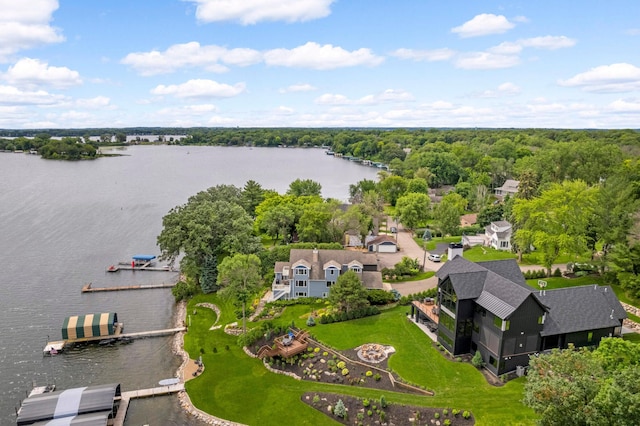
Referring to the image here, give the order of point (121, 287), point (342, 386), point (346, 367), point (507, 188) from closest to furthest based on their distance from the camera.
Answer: point (342, 386) → point (346, 367) → point (121, 287) → point (507, 188)

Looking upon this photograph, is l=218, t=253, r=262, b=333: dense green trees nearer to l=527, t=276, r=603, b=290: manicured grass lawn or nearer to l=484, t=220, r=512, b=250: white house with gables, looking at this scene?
l=527, t=276, r=603, b=290: manicured grass lawn

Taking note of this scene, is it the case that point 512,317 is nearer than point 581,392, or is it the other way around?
point 581,392

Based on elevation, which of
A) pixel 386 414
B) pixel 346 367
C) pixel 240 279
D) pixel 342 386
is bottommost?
pixel 342 386

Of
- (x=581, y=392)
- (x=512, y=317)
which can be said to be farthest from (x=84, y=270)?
(x=581, y=392)

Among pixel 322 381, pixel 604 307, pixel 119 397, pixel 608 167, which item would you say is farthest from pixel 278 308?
pixel 608 167

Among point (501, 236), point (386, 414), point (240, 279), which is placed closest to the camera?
point (386, 414)

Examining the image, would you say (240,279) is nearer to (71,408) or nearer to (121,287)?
(71,408)

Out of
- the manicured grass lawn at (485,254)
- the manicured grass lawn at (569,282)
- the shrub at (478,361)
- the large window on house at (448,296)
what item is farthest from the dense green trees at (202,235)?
the manicured grass lawn at (569,282)

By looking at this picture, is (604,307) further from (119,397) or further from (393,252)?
(119,397)
